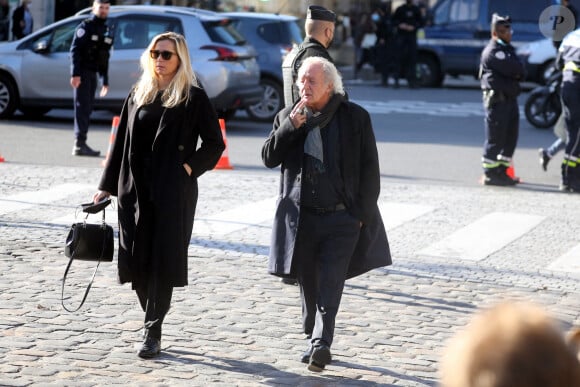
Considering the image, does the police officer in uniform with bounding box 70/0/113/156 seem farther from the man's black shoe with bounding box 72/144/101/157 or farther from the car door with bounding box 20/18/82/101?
the car door with bounding box 20/18/82/101

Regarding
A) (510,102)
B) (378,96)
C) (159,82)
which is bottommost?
(378,96)

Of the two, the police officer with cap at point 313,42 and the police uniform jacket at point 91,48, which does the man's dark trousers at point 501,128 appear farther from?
the police officer with cap at point 313,42

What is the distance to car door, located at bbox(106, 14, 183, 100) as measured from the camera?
18781 mm

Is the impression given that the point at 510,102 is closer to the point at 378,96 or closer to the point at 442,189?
the point at 442,189

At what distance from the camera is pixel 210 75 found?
18547 millimetres

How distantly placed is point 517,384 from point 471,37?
2806cm

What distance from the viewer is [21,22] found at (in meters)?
27.2

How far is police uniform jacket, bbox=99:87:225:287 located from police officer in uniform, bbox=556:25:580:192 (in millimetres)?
7739

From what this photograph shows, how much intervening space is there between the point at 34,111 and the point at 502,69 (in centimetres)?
924

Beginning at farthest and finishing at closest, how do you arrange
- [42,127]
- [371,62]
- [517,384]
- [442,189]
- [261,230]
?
[371,62] < [42,127] < [442,189] < [261,230] < [517,384]

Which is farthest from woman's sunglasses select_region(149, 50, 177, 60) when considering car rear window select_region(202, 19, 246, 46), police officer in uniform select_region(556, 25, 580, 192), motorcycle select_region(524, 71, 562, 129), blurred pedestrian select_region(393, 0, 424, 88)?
blurred pedestrian select_region(393, 0, 424, 88)

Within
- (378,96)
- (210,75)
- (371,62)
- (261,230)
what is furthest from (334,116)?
(371,62)

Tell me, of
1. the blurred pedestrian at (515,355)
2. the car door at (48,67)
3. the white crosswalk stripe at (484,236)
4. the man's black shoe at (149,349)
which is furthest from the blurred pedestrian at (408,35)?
the blurred pedestrian at (515,355)

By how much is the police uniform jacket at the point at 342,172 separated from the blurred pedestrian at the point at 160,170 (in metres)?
0.37
